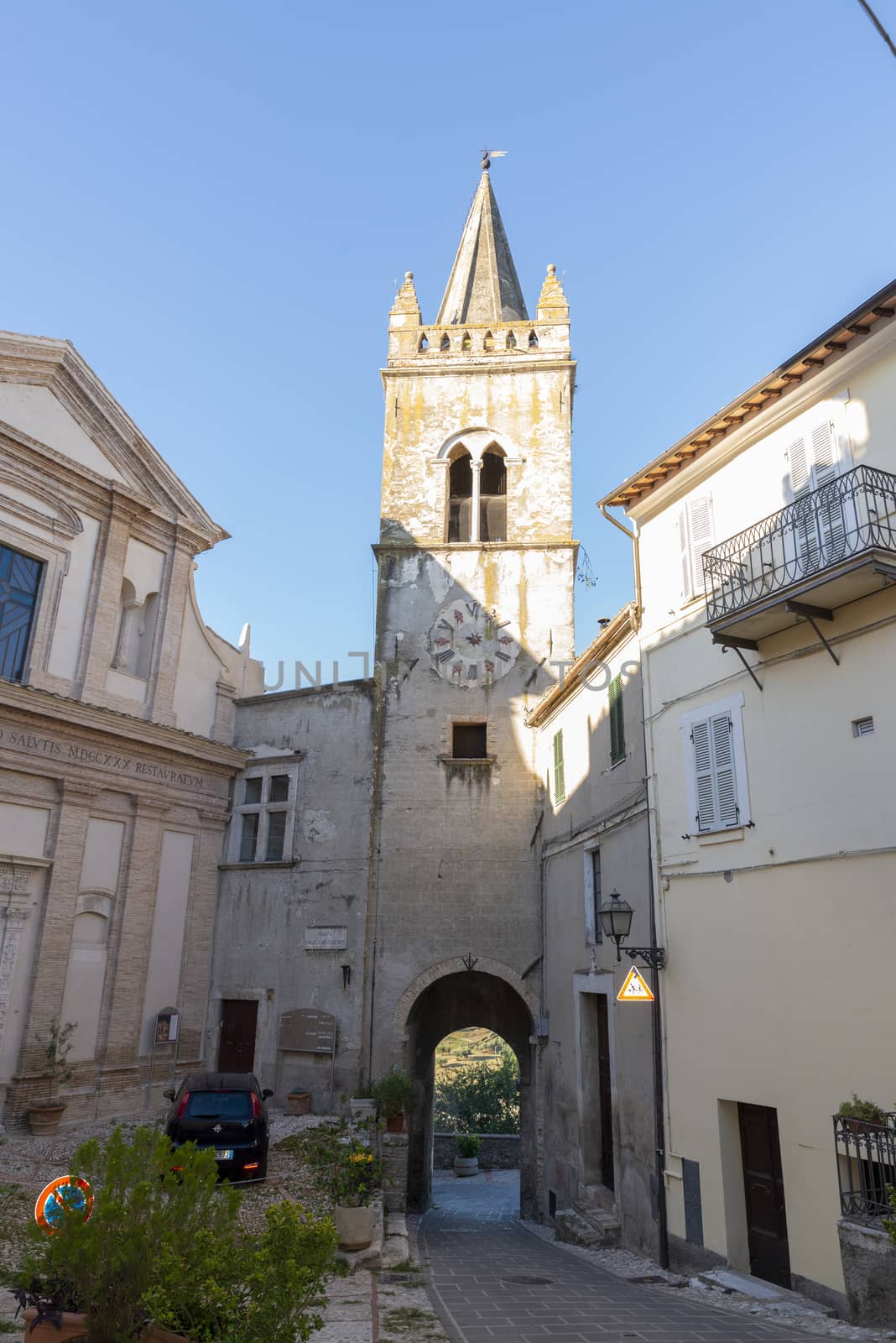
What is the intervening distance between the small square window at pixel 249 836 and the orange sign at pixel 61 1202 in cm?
1521

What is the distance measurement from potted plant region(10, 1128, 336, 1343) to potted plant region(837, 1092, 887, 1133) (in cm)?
497

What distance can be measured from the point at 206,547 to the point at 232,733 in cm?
445

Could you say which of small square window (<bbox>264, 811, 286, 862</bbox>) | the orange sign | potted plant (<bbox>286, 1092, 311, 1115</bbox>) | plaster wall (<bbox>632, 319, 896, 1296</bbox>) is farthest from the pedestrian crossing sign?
small square window (<bbox>264, 811, 286, 862</bbox>)

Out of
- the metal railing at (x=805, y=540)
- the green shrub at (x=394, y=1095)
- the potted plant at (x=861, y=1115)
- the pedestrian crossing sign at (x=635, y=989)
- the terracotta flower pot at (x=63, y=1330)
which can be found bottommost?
the terracotta flower pot at (x=63, y=1330)

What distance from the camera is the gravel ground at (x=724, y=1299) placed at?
7531 mm

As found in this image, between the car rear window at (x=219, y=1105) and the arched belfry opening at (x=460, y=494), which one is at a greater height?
the arched belfry opening at (x=460, y=494)

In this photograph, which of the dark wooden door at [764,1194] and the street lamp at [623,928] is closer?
the dark wooden door at [764,1194]

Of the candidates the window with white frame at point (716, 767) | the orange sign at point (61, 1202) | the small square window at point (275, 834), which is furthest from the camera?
the small square window at point (275, 834)

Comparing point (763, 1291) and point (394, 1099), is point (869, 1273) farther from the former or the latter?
point (394, 1099)

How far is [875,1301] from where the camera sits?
24.4 ft

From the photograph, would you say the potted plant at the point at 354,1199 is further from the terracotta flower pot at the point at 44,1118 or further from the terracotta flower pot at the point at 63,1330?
the terracotta flower pot at the point at 44,1118

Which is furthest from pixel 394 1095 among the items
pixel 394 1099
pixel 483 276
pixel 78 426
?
pixel 483 276

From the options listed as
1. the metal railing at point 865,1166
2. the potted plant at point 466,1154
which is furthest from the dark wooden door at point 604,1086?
the potted plant at point 466,1154

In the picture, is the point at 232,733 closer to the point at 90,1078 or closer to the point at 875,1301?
the point at 90,1078
